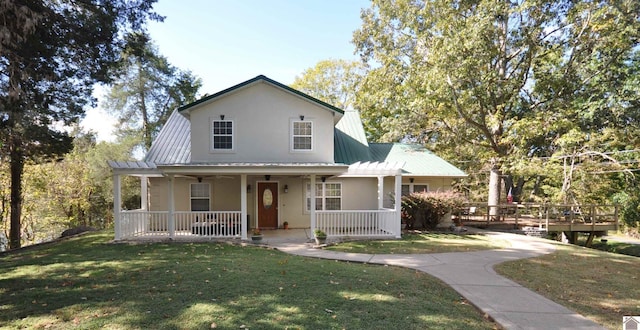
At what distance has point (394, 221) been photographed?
1211 centimetres

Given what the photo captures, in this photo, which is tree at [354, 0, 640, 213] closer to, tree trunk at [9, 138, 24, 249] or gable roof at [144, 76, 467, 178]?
gable roof at [144, 76, 467, 178]

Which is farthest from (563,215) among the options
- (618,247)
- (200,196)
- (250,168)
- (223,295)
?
(200,196)

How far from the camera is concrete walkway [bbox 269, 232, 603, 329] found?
455 cm

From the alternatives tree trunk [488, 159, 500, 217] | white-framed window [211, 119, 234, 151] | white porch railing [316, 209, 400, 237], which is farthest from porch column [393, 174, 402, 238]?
tree trunk [488, 159, 500, 217]

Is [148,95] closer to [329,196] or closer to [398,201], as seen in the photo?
[329,196]

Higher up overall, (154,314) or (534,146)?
(534,146)

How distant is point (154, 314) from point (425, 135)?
73.6ft

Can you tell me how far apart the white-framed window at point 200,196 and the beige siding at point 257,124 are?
1971 millimetres

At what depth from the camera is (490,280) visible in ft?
21.6

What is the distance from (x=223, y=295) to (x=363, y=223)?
27.6ft

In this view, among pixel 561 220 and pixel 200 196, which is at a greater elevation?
pixel 200 196

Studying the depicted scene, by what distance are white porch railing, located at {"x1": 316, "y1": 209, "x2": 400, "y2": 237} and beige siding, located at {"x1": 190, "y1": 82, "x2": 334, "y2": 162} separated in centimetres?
276

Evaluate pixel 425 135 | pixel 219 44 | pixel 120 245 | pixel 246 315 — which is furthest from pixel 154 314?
pixel 425 135

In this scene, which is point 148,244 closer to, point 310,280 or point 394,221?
point 310,280
